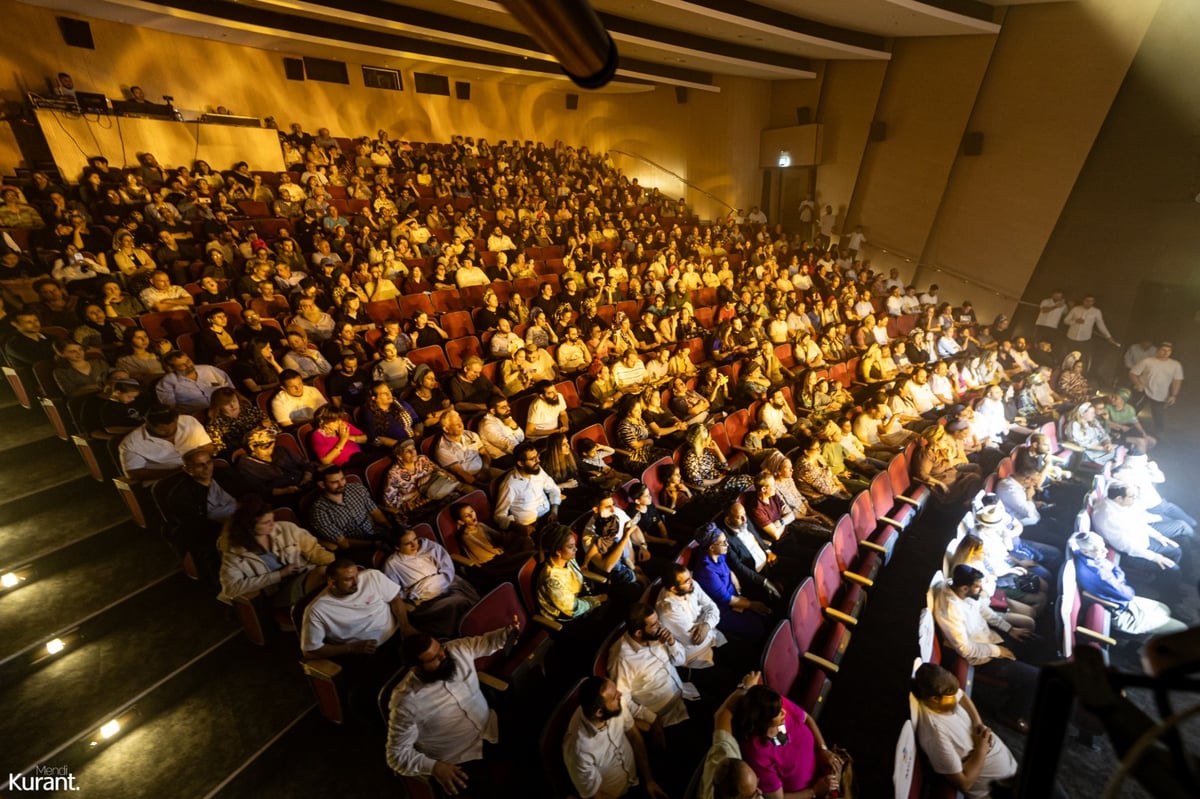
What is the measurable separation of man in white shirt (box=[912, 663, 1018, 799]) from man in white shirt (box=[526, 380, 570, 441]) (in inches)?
106

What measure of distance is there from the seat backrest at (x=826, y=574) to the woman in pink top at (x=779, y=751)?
0.80 meters

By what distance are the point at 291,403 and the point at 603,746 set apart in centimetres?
298

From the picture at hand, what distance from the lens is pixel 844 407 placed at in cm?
545

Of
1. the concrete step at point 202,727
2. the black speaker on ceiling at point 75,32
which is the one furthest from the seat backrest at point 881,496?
the black speaker on ceiling at point 75,32

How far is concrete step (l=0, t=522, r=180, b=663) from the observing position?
2.36 meters

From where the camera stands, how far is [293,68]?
386 inches

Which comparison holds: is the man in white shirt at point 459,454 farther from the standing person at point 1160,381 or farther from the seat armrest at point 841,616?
the standing person at point 1160,381

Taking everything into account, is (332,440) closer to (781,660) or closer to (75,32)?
(781,660)

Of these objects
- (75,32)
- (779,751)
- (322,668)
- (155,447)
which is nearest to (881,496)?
(779,751)

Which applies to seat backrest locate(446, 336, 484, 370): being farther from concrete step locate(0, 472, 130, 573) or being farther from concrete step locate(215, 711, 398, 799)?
concrete step locate(215, 711, 398, 799)

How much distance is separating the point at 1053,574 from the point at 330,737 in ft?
13.5

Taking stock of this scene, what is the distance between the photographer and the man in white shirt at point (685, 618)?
2439 mm

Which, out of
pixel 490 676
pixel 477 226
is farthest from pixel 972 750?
pixel 477 226

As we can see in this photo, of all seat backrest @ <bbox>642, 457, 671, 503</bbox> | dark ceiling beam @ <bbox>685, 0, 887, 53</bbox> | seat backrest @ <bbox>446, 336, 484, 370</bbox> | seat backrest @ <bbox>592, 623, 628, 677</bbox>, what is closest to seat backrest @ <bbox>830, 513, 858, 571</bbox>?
seat backrest @ <bbox>642, 457, 671, 503</bbox>
